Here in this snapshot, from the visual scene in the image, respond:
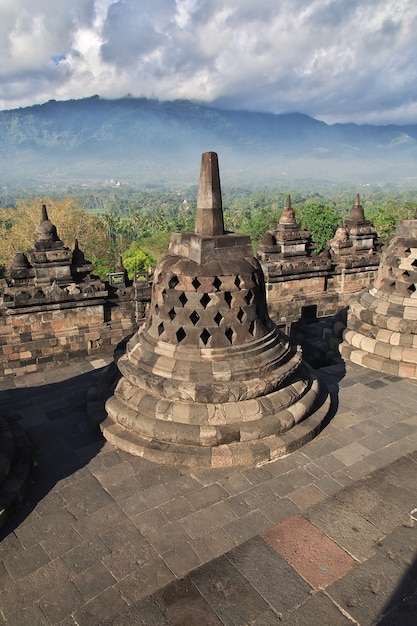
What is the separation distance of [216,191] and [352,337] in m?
4.54

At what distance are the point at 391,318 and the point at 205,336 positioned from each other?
4396 millimetres

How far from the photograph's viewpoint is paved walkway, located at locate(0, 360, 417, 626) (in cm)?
352

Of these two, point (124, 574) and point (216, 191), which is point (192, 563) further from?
point (216, 191)

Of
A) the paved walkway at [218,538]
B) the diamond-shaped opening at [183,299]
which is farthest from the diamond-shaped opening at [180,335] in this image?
the paved walkway at [218,538]

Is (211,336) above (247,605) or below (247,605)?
above

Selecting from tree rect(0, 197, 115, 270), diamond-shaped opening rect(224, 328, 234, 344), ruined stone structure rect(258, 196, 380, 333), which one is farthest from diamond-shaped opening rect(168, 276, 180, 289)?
tree rect(0, 197, 115, 270)

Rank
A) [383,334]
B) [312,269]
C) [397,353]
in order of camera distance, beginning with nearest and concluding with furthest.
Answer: [397,353] < [383,334] < [312,269]

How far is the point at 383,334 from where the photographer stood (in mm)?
8234

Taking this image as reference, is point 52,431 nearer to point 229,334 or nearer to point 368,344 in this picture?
point 229,334

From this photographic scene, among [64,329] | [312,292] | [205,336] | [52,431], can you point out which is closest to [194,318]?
[205,336]

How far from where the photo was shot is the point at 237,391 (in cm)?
558

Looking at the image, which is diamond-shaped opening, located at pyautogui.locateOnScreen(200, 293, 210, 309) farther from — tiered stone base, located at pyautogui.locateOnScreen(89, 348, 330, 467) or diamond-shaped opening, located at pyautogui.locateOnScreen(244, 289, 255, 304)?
tiered stone base, located at pyautogui.locateOnScreen(89, 348, 330, 467)

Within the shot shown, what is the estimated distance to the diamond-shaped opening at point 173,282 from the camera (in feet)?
19.3

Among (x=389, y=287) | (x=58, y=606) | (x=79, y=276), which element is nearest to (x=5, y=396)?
(x=58, y=606)
